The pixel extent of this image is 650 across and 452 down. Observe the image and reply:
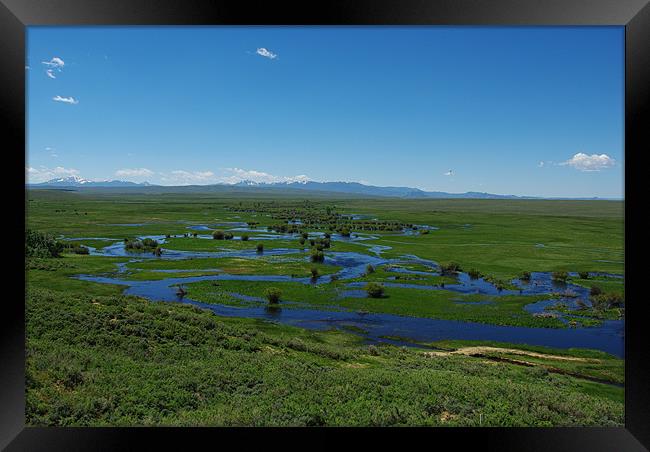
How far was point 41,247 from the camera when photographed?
1900 centimetres

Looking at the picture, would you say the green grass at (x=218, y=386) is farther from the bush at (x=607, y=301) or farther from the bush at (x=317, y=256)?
the bush at (x=317, y=256)

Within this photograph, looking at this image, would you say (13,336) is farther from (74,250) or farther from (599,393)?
(74,250)

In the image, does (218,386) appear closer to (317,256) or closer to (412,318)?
(412,318)

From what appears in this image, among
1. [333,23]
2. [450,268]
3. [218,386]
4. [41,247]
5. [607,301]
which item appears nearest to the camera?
[333,23]

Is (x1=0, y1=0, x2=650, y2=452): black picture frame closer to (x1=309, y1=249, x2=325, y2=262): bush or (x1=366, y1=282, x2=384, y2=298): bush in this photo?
(x1=366, y1=282, x2=384, y2=298): bush

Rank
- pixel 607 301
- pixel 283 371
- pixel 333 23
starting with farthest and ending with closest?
pixel 607 301, pixel 283 371, pixel 333 23

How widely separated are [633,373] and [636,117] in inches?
66.2

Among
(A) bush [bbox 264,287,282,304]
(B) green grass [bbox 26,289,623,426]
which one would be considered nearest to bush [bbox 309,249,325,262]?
(A) bush [bbox 264,287,282,304]

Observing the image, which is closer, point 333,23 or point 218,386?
point 333,23

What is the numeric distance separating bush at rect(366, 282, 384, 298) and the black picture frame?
11675 mm

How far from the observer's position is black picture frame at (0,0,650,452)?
234 centimetres

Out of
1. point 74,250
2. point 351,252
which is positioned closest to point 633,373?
point 351,252

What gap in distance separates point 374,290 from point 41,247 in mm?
16815

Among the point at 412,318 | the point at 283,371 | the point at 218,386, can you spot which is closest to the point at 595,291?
the point at 412,318
